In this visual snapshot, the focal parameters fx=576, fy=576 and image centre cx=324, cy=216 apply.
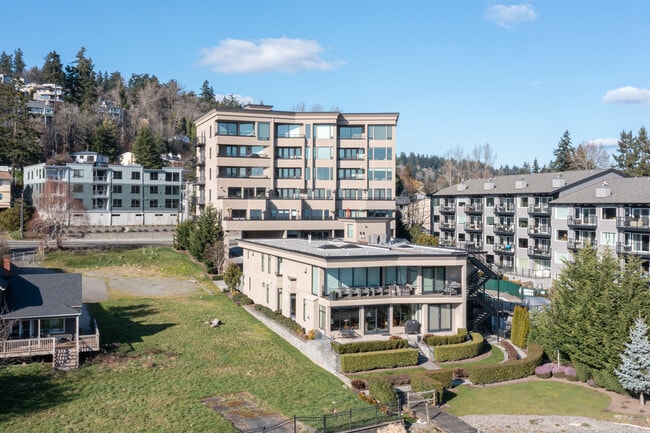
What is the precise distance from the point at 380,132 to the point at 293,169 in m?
12.9

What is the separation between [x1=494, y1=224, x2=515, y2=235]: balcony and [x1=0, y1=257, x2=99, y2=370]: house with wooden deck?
5200 cm

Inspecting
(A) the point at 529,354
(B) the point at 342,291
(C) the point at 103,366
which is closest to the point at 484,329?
(A) the point at 529,354

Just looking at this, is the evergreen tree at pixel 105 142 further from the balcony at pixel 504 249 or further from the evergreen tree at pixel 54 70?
the balcony at pixel 504 249

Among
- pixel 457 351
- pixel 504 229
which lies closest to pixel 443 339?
pixel 457 351

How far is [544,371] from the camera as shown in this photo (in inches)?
1428

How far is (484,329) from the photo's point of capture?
47.7 m

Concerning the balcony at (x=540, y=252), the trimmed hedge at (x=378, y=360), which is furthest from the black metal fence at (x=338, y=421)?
the balcony at (x=540, y=252)

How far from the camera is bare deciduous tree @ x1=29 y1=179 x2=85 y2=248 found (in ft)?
244

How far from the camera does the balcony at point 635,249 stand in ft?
182

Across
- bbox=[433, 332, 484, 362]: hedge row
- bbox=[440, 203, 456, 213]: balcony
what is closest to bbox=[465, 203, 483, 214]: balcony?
bbox=[440, 203, 456, 213]: balcony

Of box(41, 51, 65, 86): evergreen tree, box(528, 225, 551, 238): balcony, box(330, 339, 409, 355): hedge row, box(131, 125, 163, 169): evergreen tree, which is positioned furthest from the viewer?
box(41, 51, 65, 86): evergreen tree

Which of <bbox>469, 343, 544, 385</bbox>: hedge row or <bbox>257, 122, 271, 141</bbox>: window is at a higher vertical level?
<bbox>257, 122, 271, 141</bbox>: window

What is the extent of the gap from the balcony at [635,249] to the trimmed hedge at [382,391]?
1414 inches

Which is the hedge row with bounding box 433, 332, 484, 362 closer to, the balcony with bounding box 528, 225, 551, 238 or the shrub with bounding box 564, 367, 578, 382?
the shrub with bounding box 564, 367, 578, 382
